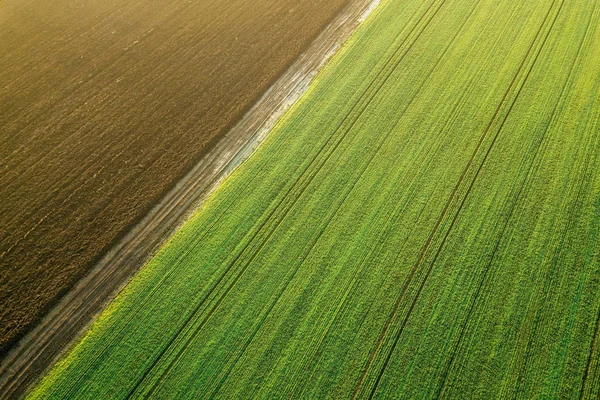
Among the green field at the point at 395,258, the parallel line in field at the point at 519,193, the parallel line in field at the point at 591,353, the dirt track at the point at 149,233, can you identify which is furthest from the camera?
the dirt track at the point at 149,233

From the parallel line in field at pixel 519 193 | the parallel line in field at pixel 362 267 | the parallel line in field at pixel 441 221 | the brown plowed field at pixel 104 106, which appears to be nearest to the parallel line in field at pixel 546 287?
the parallel line in field at pixel 519 193

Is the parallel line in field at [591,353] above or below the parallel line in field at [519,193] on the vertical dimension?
below

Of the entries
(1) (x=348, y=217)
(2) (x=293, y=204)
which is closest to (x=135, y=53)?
(2) (x=293, y=204)

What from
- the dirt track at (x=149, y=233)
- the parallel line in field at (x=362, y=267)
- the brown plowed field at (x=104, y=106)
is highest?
the brown plowed field at (x=104, y=106)

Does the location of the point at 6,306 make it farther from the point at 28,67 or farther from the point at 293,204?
the point at 28,67

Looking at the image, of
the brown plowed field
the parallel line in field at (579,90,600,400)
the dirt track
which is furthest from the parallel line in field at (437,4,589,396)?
the brown plowed field

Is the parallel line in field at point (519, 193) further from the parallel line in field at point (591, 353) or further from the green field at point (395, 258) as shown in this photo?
the parallel line in field at point (591, 353)

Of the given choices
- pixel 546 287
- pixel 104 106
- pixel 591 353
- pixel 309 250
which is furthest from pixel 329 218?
pixel 104 106

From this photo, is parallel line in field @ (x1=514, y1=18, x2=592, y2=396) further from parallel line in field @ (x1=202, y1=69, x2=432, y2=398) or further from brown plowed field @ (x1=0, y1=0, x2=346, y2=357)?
brown plowed field @ (x1=0, y1=0, x2=346, y2=357)
